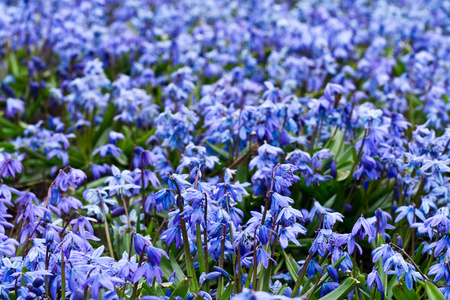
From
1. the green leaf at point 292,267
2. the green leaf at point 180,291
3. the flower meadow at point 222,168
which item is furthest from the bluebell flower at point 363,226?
the green leaf at point 180,291

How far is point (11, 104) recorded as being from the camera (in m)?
4.28

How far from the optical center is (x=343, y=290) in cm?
225

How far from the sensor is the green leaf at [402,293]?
7.73 feet

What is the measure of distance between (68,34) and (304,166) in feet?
12.5

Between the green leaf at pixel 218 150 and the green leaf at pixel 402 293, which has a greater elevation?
the green leaf at pixel 218 150

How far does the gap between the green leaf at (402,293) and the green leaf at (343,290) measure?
236 mm

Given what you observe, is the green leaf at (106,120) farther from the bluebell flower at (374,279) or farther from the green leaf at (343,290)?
the bluebell flower at (374,279)

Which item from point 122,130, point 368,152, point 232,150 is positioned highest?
point 368,152

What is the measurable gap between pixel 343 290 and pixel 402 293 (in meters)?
0.34

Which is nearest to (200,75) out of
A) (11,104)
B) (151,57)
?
(151,57)

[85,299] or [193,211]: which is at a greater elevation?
[193,211]

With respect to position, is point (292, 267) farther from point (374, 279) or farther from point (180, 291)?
point (180, 291)

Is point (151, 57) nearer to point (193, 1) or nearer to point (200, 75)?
point (200, 75)

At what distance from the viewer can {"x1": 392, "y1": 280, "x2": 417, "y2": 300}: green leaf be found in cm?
236
